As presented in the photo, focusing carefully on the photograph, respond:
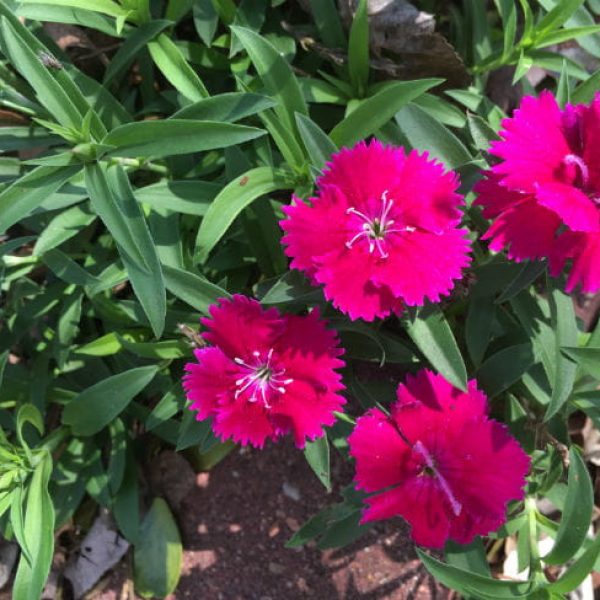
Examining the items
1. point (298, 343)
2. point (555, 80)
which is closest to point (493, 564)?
point (298, 343)

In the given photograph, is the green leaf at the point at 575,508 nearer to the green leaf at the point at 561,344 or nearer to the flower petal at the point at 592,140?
the green leaf at the point at 561,344

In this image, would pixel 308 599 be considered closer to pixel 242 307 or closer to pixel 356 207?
pixel 242 307

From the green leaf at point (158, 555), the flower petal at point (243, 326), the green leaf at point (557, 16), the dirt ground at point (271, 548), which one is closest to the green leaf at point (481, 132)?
the green leaf at point (557, 16)

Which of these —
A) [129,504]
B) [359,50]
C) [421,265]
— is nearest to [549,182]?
[421,265]

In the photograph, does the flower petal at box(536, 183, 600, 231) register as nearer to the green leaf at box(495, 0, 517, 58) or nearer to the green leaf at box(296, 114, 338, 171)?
the green leaf at box(296, 114, 338, 171)

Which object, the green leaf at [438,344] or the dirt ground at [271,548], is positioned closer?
the green leaf at [438,344]

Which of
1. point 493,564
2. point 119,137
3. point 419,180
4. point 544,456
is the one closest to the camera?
point 419,180

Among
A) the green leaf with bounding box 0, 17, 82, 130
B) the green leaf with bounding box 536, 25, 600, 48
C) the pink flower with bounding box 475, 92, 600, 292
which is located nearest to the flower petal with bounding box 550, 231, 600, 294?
the pink flower with bounding box 475, 92, 600, 292
